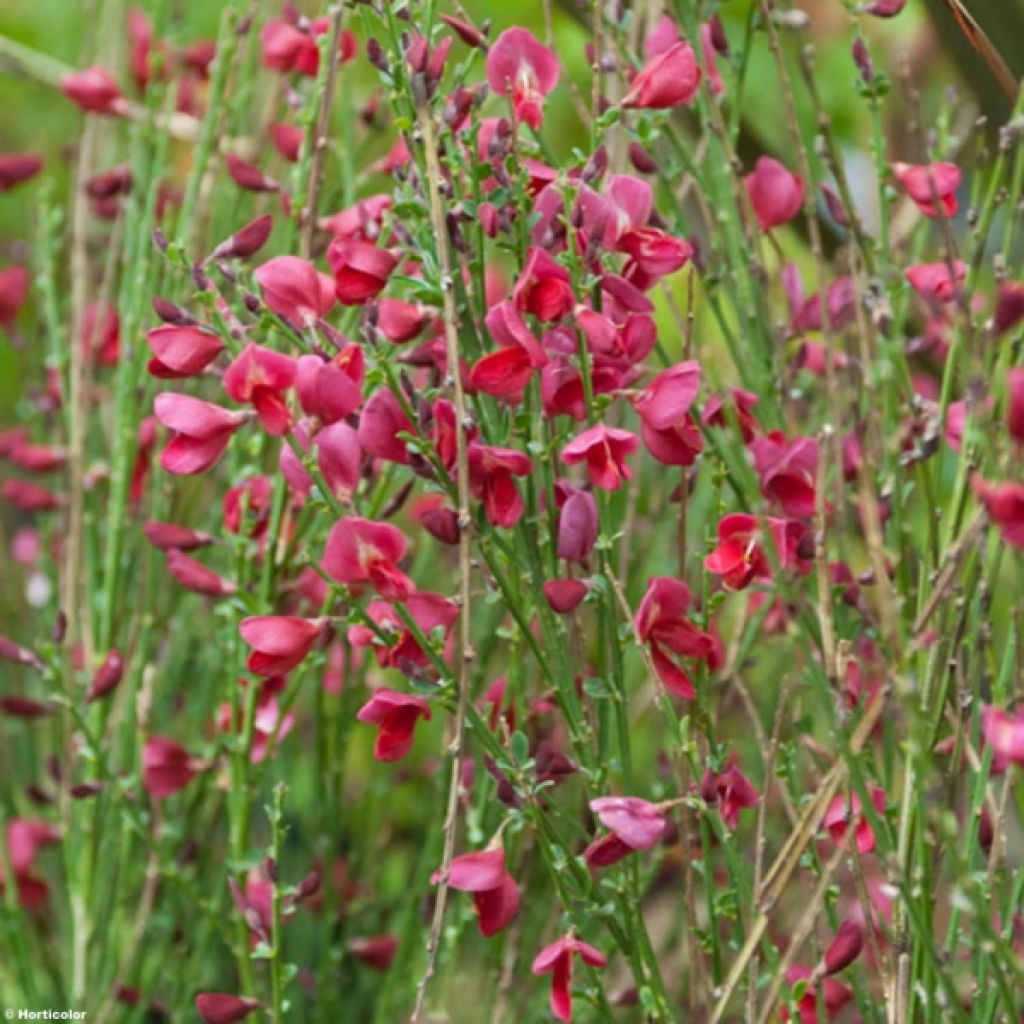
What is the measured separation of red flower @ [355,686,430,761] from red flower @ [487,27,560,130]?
12.3 inches

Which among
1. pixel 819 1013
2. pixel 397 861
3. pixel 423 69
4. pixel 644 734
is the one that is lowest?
pixel 397 861

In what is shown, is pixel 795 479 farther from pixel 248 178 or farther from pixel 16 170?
pixel 16 170

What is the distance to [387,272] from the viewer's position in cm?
78

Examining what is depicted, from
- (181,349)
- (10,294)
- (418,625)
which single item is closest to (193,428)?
(181,349)

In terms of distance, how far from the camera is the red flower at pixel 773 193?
3.08 ft

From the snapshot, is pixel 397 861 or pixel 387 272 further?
pixel 397 861

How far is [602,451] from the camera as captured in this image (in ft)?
2.45

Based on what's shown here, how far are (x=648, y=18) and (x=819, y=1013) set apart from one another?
0.82 meters

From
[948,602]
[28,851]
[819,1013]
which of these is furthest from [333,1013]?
[948,602]

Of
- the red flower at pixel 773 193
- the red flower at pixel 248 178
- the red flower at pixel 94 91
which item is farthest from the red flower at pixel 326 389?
the red flower at pixel 94 91

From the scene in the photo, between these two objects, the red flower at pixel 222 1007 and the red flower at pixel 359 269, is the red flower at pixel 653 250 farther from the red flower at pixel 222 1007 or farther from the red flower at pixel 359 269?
the red flower at pixel 222 1007

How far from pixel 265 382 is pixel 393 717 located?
0.18 meters

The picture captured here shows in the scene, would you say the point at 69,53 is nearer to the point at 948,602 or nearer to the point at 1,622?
the point at 1,622

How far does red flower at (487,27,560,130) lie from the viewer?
0.83m
